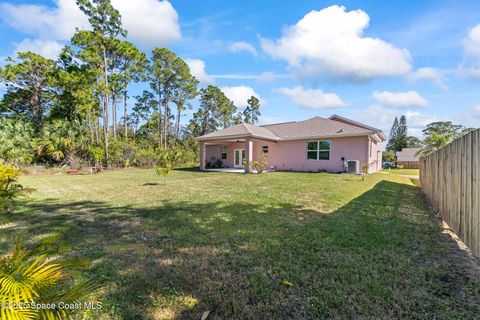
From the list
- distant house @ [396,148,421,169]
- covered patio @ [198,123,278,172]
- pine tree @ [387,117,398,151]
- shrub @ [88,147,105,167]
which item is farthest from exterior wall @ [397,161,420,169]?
shrub @ [88,147,105,167]

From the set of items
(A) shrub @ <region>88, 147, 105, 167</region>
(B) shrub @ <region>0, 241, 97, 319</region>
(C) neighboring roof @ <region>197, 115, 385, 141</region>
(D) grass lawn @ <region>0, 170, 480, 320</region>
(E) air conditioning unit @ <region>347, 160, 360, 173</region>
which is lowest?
(D) grass lawn @ <region>0, 170, 480, 320</region>

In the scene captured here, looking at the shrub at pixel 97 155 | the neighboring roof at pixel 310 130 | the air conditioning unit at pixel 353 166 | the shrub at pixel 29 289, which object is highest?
the neighboring roof at pixel 310 130

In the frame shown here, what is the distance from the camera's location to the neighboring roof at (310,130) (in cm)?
1644

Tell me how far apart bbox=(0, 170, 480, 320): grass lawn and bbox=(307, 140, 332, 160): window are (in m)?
11.2

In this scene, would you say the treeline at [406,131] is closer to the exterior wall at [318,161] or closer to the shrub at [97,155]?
the exterior wall at [318,161]

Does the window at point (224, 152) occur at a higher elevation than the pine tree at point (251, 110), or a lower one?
lower

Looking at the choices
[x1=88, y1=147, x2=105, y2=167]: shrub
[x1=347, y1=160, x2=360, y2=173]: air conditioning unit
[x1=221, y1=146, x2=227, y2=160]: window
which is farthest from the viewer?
[x1=221, y1=146, x2=227, y2=160]: window

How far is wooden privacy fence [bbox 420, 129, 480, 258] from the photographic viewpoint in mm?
3277

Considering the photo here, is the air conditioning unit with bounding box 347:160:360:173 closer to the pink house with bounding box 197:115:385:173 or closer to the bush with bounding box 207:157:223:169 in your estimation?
the pink house with bounding box 197:115:385:173

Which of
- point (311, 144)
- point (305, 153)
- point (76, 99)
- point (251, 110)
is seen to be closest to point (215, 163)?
point (305, 153)

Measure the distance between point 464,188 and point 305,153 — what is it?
14.7m

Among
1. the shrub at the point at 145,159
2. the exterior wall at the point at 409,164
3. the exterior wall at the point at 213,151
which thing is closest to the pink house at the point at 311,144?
the exterior wall at the point at 213,151

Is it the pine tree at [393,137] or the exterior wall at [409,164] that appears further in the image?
the pine tree at [393,137]

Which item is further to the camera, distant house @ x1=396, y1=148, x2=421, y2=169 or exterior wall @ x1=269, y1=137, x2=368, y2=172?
distant house @ x1=396, y1=148, x2=421, y2=169
